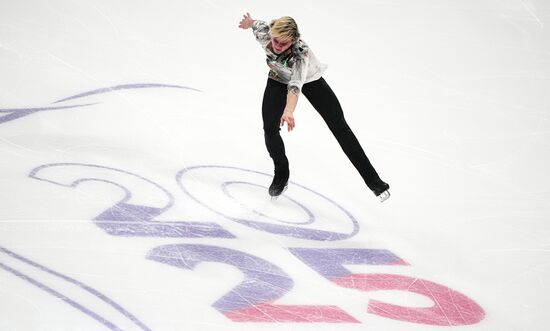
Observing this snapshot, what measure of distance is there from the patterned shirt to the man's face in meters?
0.06

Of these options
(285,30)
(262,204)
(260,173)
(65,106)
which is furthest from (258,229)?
(65,106)

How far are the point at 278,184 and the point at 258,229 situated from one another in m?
0.44

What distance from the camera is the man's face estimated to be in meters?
3.33

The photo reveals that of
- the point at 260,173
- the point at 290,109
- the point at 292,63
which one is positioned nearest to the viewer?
the point at 290,109

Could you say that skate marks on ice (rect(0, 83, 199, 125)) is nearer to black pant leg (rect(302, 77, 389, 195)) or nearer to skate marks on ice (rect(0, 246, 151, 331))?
black pant leg (rect(302, 77, 389, 195))

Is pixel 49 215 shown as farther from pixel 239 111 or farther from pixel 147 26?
pixel 147 26

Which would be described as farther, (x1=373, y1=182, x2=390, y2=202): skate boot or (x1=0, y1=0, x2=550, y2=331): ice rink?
(x1=373, y1=182, x2=390, y2=202): skate boot

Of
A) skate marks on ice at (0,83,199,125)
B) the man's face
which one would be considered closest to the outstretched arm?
the man's face

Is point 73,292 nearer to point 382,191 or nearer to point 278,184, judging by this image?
point 278,184

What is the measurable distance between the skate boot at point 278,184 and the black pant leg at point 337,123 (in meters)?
0.42

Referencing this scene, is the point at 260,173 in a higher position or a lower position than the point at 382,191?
lower

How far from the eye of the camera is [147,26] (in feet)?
18.0

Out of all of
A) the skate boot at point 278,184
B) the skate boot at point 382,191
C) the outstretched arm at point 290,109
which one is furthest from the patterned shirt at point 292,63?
the skate boot at point 382,191

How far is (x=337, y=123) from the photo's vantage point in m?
3.65
